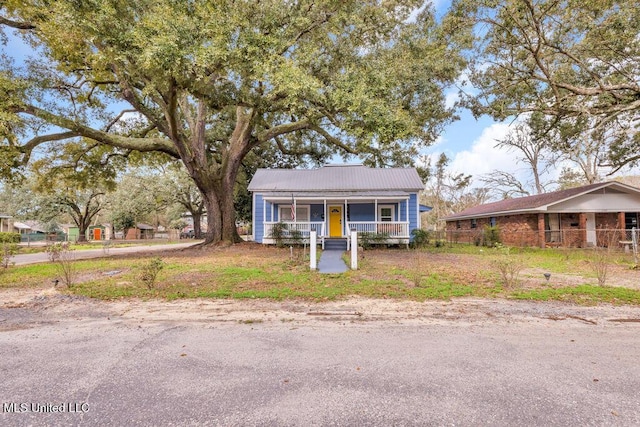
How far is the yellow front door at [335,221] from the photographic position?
60.7 ft

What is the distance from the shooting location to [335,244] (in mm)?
17000

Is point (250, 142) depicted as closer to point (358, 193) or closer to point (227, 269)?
point (358, 193)

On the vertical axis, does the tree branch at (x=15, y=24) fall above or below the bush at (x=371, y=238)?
above

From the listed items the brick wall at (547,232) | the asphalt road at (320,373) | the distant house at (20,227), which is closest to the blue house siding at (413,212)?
the brick wall at (547,232)

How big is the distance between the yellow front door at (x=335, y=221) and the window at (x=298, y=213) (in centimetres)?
143

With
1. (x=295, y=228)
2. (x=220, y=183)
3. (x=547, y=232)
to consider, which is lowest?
(x=547, y=232)

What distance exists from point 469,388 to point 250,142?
16.4m

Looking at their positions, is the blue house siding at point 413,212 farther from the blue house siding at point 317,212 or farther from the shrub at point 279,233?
the shrub at point 279,233

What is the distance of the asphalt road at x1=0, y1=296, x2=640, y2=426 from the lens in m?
2.38

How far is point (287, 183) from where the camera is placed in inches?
722

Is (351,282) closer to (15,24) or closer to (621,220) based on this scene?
(15,24)

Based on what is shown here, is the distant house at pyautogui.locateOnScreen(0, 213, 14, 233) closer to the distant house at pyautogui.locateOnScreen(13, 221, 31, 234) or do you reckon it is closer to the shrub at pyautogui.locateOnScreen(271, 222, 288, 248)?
the distant house at pyautogui.locateOnScreen(13, 221, 31, 234)

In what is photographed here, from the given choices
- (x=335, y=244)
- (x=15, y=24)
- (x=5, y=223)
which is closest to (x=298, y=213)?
(x=335, y=244)

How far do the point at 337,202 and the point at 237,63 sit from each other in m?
10.0
